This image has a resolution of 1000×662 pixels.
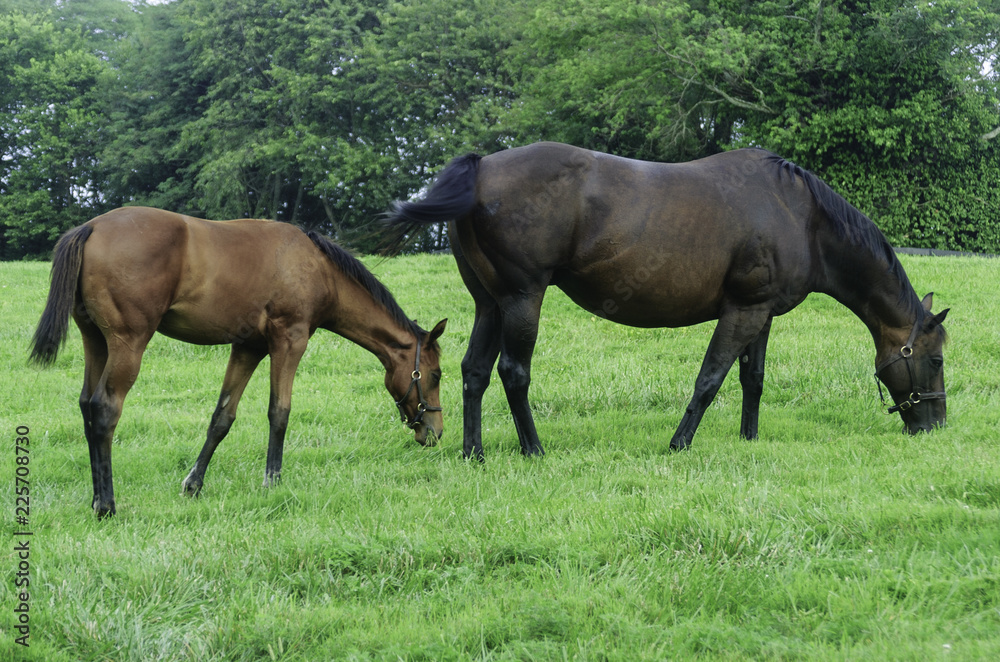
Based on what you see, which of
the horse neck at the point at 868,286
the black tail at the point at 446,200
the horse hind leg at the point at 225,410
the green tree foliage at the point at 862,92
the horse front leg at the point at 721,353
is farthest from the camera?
the green tree foliage at the point at 862,92

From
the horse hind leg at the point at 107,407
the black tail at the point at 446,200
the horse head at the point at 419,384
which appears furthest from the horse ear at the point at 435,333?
the horse hind leg at the point at 107,407

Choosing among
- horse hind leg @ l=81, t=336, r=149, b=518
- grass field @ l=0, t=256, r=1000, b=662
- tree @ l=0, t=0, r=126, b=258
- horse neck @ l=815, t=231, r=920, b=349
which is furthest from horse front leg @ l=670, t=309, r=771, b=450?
tree @ l=0, t=0, r=126, b=258

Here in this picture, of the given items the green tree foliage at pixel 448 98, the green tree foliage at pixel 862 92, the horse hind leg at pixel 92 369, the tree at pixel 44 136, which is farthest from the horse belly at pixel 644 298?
the tree at pixel 44 136

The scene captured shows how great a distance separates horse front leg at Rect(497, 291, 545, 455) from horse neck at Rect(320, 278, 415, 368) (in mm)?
879

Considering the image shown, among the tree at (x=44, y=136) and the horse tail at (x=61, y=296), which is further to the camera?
the tree at (x=44, y=136)

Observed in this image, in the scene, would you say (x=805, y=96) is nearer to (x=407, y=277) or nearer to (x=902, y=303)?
(x=407, y=277)

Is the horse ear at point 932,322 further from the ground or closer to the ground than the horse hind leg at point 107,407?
further from the ground

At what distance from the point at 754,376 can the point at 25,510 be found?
555 cm

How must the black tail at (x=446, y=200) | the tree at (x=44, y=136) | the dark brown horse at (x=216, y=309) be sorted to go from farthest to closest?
1. the tree at (x=44, y=136)
2. the black tail at (x=446, y=200)
3. the dark brown horse at (x=216, y=309)

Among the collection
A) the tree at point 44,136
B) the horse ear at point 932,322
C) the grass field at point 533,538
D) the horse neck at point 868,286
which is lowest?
the grass field at point 533,538

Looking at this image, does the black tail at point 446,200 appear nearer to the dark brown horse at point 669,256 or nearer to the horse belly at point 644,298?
the dark brown horse at point 669,256

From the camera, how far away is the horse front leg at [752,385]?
7211 mm

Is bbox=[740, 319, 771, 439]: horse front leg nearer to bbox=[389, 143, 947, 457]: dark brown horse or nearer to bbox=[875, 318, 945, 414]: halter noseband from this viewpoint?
bbox=[389, 143, 947, 457]: dark brown horse

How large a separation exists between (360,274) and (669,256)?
2399 mm
